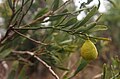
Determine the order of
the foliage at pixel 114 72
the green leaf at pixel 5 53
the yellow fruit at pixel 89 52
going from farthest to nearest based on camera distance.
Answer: the green leaf at pixel 5 53 → the foliage at pixel 114 72 → the yellow fruit at pixel 89 52

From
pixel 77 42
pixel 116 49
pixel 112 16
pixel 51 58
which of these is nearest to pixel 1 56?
pixel 51 58

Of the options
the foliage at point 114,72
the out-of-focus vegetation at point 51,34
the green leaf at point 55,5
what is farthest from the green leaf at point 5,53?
the foliage at point 114,72

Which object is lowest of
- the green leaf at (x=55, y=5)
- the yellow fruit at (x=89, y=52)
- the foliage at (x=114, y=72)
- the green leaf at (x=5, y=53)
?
the foliage at (x=114, y=72)

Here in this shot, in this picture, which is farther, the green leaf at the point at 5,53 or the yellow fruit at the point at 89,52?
the green leaf at the point at 5,53

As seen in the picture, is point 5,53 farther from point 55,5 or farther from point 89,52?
point 89,52

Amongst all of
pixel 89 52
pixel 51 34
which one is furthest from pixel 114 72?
pixel 51 34

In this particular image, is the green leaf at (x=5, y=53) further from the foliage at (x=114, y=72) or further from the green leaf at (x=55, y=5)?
the foliage at (x=114, y=72)

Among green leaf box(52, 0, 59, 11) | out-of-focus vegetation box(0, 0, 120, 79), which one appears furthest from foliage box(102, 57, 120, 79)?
green leaf box(52, 0, 59, 11)

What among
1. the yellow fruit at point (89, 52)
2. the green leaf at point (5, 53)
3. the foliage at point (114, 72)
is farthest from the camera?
the green leaf at point (5, 53)

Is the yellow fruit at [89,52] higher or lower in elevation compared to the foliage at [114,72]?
higher

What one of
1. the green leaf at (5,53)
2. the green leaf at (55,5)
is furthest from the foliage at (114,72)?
the green leaf at (5,53)

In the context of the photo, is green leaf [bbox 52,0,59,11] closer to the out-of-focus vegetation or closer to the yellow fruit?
the out-of-focus vegetation

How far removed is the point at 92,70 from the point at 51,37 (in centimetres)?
307

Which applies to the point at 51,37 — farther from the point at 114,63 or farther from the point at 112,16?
the point at 112,16
